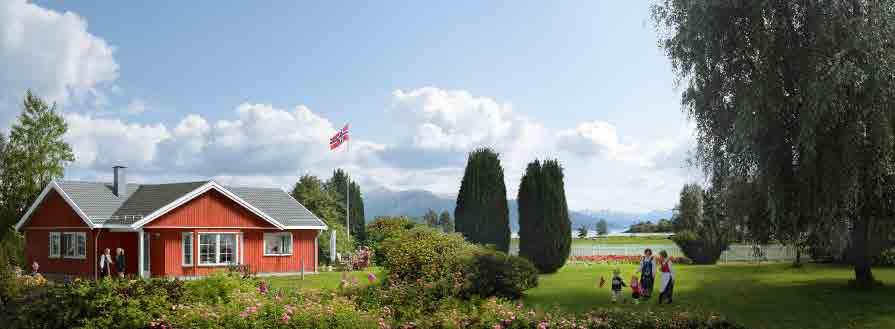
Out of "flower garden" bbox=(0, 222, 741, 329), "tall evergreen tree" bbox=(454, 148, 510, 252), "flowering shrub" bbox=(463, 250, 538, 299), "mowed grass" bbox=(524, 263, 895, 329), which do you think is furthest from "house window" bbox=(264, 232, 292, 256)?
"flowering shrub" bbox=(463, 250, 538, 299)

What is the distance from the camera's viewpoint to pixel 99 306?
13.9 meters

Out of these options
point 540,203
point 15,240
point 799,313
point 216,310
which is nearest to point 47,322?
point 216,310

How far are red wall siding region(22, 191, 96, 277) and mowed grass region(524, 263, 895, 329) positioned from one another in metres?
21.1

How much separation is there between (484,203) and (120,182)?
18372 millimetres

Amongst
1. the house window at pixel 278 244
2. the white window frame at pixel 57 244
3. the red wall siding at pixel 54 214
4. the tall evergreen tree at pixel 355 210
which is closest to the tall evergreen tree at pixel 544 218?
the house window at pixel 278 244

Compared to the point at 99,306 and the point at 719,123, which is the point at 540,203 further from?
the point at 99,306

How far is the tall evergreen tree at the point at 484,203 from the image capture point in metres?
33.1

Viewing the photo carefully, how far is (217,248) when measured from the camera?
3278cm

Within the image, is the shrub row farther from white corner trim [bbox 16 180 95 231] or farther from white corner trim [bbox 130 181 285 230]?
white corner trim [bbox 16 180 95 231]

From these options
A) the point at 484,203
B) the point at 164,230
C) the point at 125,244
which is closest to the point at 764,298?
the point at 484,203

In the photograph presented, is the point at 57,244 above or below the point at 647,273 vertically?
above

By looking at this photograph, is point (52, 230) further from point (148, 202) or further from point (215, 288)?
point (215, 288)

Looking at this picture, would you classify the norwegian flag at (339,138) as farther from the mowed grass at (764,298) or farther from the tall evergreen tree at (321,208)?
the mowed grass at (764,298)

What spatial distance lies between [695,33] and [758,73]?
6.59 feet
